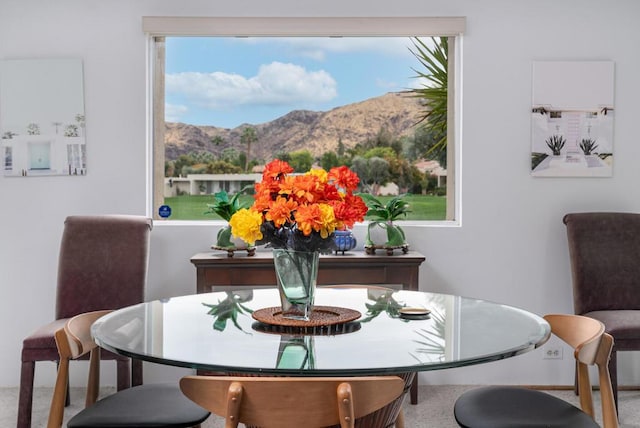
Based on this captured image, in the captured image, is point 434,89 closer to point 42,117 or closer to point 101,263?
point 101,263

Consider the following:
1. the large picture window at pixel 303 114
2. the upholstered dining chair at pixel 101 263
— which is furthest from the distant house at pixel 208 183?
the upholstered dining chair at pixel 101 263

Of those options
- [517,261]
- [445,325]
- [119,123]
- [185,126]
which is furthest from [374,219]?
[445,325]

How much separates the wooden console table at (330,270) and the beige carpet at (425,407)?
0.14 meters

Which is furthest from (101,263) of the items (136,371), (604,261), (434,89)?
(604,261)

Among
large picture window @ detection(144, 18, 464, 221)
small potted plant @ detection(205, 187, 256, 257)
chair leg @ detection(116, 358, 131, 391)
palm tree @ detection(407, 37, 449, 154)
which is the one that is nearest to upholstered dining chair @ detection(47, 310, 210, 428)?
Result: chair leg @ detection(116, 358, 131, 391)

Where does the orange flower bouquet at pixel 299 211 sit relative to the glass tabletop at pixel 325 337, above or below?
above

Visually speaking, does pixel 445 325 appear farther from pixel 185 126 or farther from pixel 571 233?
pixel 185 126

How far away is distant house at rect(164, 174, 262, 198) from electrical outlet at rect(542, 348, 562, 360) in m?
1.98

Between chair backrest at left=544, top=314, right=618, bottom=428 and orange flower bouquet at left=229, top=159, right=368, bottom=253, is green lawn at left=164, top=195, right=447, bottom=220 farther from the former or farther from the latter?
orange flower bouquet at left=229, top=159, right=368, bottom=253

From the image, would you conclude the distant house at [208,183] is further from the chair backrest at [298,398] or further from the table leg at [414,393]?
the chair backrest at [298,398]

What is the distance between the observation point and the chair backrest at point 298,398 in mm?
1681

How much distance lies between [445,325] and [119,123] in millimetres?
2576

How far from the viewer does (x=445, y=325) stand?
7.29 ft

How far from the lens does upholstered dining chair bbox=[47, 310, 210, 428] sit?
2143 millimetres
